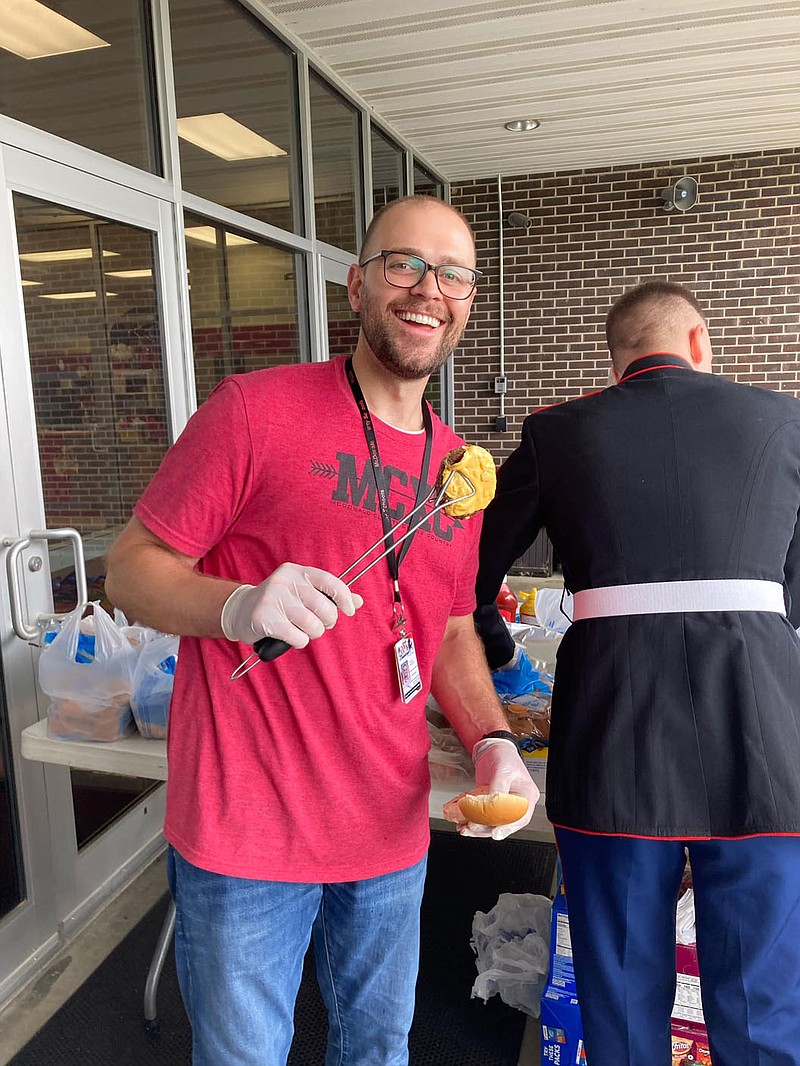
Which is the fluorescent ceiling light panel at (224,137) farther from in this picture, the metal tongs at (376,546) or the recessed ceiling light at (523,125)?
the metal tongs at (376,546)

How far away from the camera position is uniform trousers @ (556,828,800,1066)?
1.33m

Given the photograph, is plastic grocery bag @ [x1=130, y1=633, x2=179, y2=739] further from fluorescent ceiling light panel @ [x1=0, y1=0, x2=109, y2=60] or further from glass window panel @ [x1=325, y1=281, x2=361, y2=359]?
glass window panel @ [x1=325, y1=281, x2=361, y2=359]

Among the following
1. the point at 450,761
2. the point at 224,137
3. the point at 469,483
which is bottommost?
the point at 450,761

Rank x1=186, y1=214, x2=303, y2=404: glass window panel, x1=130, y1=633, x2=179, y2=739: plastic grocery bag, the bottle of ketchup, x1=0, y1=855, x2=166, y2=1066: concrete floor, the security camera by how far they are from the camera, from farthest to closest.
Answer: the security camera → x1=186, y1=214, x2=303, y2=404: glass window panel → the bottle of ketchup → x1=0, y1=855, x2=166, y2=1066: concrete floor → x1=130, y1=633, x2=179, y2=739: plastic grocery bag

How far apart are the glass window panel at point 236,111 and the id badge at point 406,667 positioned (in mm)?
2530

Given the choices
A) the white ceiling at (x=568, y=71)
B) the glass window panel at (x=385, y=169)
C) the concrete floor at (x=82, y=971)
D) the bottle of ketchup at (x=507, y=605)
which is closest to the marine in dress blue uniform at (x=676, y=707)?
the concrete floor at (x=82, y=971)

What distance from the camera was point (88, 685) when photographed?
5.90 feet

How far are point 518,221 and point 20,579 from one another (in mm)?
5407

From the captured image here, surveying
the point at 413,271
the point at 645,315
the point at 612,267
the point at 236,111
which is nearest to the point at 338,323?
the point at 236,111

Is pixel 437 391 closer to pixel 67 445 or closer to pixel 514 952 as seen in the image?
pixel 67 445

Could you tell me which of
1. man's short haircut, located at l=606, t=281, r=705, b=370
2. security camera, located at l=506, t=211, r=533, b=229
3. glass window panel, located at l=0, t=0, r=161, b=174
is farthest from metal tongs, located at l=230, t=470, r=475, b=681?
security camera, located at l=506, t=211, r=533, b=229

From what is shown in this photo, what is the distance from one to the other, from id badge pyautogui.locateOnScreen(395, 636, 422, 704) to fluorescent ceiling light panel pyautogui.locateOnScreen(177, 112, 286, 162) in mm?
2670

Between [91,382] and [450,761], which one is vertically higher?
[91,382]

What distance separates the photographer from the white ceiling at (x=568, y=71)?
145 inches
